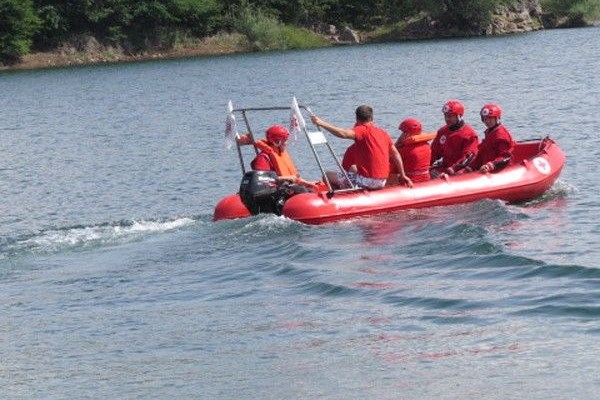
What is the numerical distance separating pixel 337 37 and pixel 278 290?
249 ft

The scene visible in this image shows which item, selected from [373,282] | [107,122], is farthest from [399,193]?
[107,122]

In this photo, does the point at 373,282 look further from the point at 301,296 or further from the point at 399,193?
the point at 399,193

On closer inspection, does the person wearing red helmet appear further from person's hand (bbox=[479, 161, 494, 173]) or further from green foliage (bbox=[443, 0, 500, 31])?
A: green foliage (bbox=[443, 0, 500, 31])

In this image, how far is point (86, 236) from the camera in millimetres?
18641

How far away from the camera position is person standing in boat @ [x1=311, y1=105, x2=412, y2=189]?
18.2 metres

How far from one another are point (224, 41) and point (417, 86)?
4068cm

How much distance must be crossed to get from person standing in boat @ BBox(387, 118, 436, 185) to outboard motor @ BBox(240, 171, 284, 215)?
1.81m

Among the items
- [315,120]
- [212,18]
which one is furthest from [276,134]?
[212,18]

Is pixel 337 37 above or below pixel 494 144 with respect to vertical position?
below

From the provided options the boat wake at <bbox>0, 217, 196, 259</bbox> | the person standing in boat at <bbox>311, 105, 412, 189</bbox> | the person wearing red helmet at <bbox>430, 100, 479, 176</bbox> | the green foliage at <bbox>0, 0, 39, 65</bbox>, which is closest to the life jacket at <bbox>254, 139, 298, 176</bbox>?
the person standing in boat at <bbox>311, 105, 412, 189</bbox>

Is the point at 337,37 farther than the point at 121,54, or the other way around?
the point at 337,37

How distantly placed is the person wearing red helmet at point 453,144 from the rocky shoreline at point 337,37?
62.7 meters

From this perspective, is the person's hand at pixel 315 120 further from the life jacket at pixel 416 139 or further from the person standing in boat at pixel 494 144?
the person standing in boat at pixel 494 144

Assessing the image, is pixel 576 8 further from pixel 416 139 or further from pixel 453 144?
pixel 416 139
